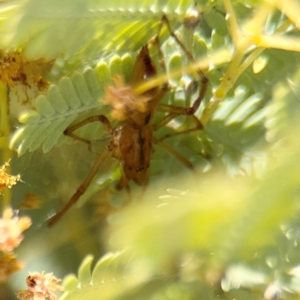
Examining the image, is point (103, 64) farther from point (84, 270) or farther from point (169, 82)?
point (84, 270)

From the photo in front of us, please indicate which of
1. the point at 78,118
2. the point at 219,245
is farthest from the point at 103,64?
the point at 219,245

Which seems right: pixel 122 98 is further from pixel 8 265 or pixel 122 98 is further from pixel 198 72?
pixel 8 265

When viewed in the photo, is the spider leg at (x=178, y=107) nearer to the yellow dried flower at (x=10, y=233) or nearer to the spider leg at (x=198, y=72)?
the spider leg at (x=198, y=72)

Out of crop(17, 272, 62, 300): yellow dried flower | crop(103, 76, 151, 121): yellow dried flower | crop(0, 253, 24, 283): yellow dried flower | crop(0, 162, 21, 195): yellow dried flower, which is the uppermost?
crop(103, 76, 151, 121): yellow dried flower

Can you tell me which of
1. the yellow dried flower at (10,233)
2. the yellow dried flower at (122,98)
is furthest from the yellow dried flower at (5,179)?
the yellow dried flower at (122,98)

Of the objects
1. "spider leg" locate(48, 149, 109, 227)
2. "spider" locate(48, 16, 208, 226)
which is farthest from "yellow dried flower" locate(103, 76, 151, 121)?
"spider leg" locate(48, 149, 109, 227)

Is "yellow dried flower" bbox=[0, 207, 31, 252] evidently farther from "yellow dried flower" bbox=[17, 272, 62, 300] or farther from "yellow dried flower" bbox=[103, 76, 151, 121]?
"yellow dried flower" bbox=[103, 76, 151, 121]

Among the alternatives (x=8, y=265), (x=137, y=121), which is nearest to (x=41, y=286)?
(x=8, y=265)
